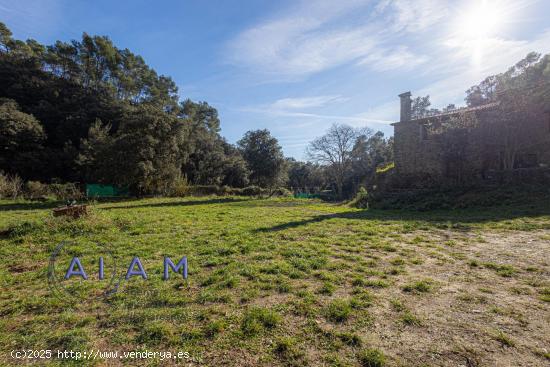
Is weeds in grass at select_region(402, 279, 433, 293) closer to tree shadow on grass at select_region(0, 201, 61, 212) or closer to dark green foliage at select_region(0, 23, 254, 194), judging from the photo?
tree shadow on grass at select_region(0, 201, 61, 212)

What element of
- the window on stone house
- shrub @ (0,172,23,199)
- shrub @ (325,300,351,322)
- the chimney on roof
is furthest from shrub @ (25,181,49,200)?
the window on stone house

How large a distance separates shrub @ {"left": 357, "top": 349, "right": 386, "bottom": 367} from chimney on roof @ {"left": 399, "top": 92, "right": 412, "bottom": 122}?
74.3ft

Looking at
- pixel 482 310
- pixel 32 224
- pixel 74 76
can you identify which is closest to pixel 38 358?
pixel 482 310

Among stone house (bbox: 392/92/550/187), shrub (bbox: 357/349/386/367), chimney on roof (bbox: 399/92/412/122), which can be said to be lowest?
shrub (bbox: 357/349/386/367)

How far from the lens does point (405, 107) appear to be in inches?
843

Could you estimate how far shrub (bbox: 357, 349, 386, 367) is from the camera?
6.50ft

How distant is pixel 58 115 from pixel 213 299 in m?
41.4

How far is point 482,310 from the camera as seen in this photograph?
275 cm

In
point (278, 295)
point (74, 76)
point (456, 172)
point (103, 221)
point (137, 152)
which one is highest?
point (74, 76)

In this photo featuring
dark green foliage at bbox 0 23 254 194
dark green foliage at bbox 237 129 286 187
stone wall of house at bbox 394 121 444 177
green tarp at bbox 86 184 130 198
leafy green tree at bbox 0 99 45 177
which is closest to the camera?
stone wall of house at bbox 394 121 444 177

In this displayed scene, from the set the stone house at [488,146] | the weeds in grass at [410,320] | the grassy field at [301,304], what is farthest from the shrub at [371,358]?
the stone house at [488,146]

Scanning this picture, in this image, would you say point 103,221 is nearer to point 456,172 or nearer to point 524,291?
point 524,291

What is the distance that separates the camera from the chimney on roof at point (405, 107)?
21203mm

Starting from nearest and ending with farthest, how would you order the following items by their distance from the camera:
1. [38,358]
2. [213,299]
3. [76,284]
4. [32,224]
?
[38,358], [213,299], [76,284], [32,224]
